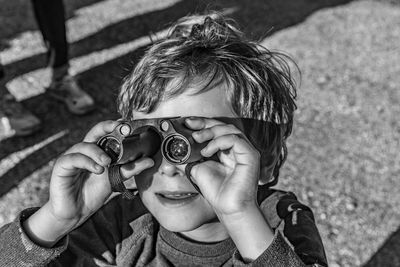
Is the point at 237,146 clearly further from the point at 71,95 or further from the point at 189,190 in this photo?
the point at 71,95

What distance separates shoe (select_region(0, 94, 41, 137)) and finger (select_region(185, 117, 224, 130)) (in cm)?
239

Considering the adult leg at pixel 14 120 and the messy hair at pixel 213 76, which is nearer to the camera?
the messy hair at pixel 213 76

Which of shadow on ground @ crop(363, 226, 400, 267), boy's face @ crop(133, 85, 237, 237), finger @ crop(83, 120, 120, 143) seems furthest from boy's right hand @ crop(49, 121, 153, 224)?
shadow on ground @ crop(363, 226, 400, 267)

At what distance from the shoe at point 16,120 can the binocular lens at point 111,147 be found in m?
2.29

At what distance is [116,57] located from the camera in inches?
202

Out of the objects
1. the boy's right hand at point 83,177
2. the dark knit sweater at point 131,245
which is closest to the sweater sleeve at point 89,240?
the dark knit sweater at point 131,245

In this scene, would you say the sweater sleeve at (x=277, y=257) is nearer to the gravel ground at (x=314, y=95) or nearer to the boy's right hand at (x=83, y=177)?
the boy's right hand at (x=83, y=177)

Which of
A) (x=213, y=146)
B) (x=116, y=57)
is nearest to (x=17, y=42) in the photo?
(x=116, y=57)

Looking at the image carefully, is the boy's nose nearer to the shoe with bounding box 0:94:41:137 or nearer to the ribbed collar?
the ribbed collar

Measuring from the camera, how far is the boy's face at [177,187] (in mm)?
2037

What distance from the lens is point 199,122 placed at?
1912mm

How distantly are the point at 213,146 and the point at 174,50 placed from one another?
0.59m

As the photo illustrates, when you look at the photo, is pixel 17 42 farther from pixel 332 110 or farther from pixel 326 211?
pixel 326 211

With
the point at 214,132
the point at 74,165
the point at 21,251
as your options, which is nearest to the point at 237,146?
the point at 214,132
